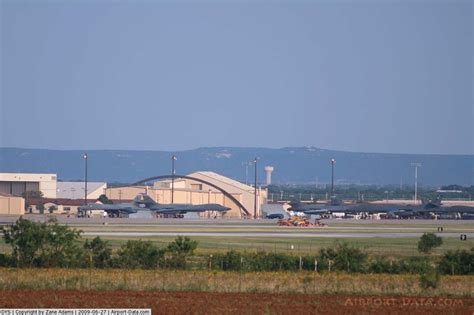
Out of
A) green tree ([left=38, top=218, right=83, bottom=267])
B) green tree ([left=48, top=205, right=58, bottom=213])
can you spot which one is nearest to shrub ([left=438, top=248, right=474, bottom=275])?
green tree ([left=38, top=218, right=83, bottom=267])

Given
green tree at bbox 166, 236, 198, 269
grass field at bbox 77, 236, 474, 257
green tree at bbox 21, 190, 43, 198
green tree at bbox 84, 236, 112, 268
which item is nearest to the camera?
green tree at bbox 166, 236, 198, 269

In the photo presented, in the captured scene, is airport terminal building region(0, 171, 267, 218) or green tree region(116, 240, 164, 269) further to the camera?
airport terminal building region(0, 171, 267, 218)

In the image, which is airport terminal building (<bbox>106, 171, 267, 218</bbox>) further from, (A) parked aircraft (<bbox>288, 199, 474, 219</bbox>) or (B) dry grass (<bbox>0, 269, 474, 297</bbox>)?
(B) dry grass (<bbox>0, 269, 474, 297</bbox>)

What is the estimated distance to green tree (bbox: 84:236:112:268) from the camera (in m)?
48.4

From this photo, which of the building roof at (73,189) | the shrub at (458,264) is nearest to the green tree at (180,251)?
the shrub at (458,264)

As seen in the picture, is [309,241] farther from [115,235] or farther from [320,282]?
[320,282]

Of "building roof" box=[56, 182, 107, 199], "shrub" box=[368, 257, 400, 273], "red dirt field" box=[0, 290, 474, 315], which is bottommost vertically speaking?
"red dirt field" box=[0, 290, 474, 315]

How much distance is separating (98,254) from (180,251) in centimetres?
388

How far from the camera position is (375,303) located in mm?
34250

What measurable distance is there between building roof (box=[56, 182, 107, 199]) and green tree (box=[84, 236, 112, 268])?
128196 millimetres

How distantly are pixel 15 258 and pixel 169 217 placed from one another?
8088 centimetres

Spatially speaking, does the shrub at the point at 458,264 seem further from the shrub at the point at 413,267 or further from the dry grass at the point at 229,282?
the dry grass at the point at 229,282

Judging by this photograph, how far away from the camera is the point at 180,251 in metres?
49.1

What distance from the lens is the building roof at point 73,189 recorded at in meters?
180
